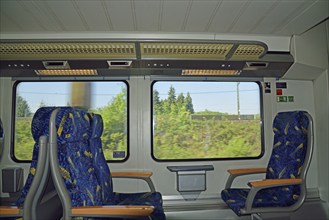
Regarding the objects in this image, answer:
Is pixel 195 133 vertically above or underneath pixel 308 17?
underneath

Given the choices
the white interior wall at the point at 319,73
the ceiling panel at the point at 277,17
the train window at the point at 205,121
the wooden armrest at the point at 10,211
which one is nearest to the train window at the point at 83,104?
the train window at the point at 205,121

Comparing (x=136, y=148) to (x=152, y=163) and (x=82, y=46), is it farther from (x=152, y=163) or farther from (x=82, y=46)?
(x=82, y=46)

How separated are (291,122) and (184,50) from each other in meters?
1.24

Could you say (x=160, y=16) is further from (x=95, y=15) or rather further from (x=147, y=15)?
(x=95, y=15)

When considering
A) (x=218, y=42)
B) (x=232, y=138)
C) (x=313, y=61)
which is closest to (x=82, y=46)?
(x=218, y=42)

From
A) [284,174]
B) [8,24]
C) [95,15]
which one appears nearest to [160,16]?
[95,15]

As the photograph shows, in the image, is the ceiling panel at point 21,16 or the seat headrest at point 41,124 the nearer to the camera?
the seat headrest at point 41,124

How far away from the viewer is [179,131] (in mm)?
2916

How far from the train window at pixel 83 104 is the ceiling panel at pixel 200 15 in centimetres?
115

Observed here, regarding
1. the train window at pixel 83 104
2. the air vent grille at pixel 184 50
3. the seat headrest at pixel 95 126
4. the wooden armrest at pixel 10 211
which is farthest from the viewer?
the train window at pixel 83 104

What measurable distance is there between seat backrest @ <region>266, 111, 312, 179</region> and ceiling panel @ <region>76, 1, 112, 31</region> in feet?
6.34

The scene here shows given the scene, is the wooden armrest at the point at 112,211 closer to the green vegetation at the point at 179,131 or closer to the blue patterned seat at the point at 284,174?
the blue patterned seat at the point at 284,174

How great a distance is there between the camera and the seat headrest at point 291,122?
2087 mm

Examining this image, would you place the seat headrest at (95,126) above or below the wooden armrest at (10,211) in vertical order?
above
